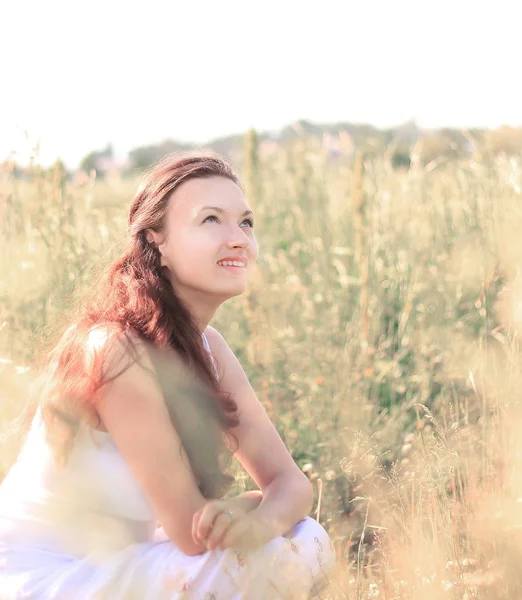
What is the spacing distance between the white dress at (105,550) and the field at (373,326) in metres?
0.12

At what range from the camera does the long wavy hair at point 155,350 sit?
67.7 inches

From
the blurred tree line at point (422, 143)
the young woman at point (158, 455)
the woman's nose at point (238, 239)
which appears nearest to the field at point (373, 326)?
the blurred tree line at point (422, 143)

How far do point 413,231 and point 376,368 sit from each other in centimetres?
93

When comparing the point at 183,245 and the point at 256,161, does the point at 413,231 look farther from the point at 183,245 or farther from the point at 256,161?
the point at 183,245

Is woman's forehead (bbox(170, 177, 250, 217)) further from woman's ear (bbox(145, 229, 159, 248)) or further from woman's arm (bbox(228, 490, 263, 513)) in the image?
woman's arm (bbox(228, 490, 263, 513))

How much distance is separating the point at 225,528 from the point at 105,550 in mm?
290

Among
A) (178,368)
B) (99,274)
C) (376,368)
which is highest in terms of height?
(99,274)

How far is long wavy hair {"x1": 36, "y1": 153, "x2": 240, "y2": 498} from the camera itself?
172cm

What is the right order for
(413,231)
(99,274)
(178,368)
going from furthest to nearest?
(413,231), (99,274), (178,368)

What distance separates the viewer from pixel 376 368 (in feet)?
10.5

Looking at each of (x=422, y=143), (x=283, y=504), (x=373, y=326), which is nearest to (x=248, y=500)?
(x=283, y=504)

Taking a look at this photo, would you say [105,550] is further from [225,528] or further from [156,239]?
[156,239]

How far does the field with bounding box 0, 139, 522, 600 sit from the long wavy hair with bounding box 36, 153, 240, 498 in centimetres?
28

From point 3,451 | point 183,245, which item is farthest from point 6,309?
point 183,245
